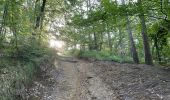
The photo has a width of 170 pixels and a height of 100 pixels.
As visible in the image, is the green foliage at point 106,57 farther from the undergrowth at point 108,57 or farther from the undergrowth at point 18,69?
the undergrowth at point 18,69

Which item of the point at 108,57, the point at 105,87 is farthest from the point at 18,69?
the point at 108,57

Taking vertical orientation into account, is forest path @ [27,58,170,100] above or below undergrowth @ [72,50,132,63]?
below

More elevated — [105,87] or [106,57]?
[106,57]

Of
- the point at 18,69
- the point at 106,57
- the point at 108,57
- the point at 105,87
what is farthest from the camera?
the point at 106,57

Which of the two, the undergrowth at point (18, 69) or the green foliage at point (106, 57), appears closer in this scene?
the undergrowth at point (18, 69)

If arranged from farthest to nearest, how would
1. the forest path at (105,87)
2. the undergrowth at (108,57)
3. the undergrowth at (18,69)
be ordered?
1. the undergrowth at (108,57)
2. the forest path at (105,87)
3. the undergrowth at (18,69)

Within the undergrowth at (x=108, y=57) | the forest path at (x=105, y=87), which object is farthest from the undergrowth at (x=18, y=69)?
the undergrowth at (x=108, y=57)

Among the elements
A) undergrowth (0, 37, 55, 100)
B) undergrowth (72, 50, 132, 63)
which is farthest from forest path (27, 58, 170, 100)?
undergrowth (72, 50, 132, 63)

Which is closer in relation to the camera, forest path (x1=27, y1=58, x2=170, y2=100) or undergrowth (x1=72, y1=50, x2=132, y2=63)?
forest path (x1=27, y1=58, x2=170, y2=100)

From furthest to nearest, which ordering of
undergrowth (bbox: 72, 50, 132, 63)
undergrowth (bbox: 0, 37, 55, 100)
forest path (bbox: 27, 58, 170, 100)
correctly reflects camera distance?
undergrowth (bbox: 72, 50, 132, 63) → forest path (bbox: 27, 58, 170, 100) → undergrowth (bbox: 0, 37, 55, 100)

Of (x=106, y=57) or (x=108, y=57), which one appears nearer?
(x=108, y=57)

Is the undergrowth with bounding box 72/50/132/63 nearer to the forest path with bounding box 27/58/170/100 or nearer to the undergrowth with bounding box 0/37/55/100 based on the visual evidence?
the forest path with bounding box 27/58/170/100

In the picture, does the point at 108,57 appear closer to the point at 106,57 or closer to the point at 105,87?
the point at 106,57

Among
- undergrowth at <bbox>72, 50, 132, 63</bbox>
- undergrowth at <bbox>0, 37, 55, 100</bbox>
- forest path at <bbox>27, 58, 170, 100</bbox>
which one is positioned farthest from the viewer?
undergrowth at <bbox>72, 50, 132, 63</bbox>
